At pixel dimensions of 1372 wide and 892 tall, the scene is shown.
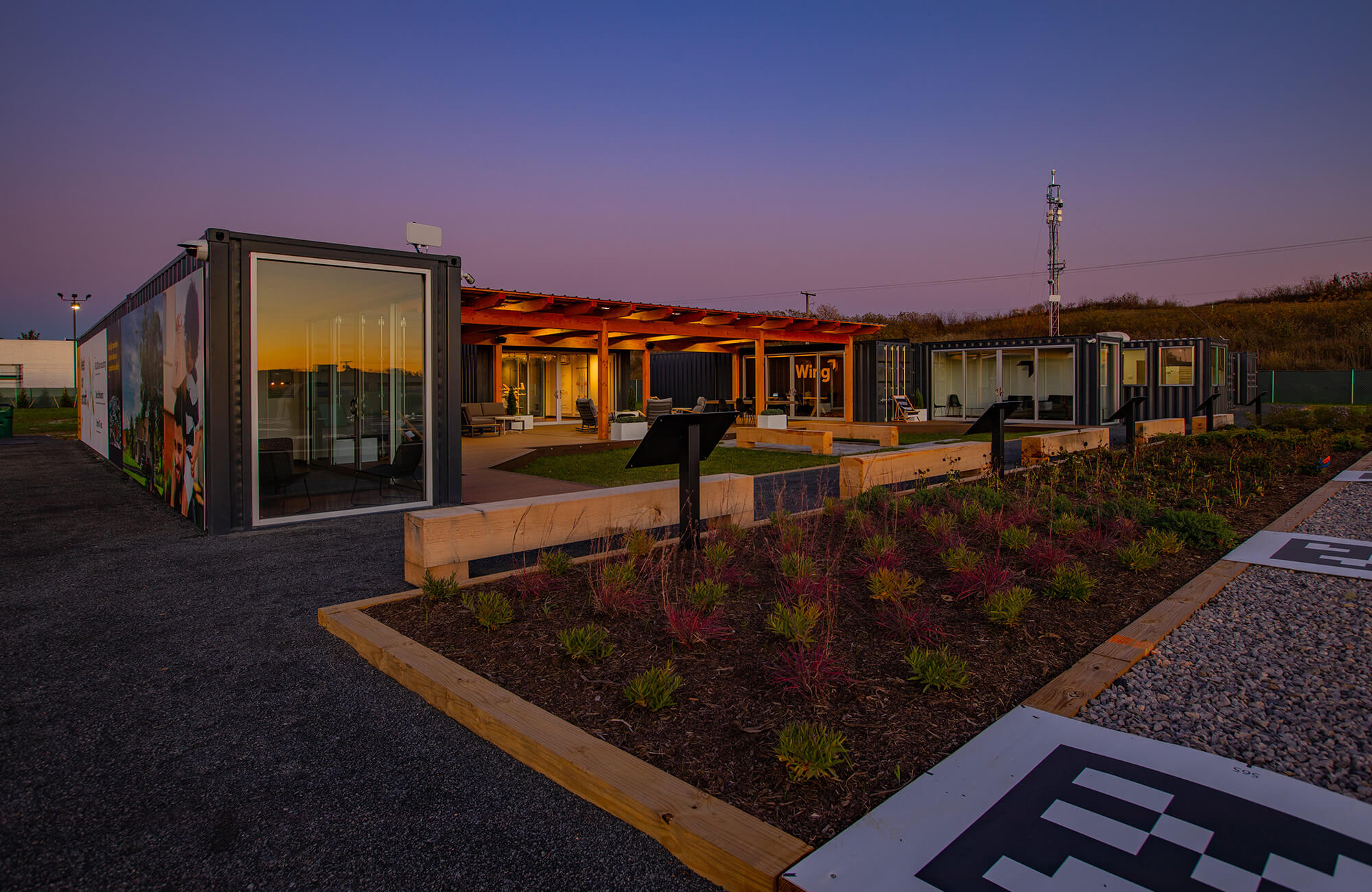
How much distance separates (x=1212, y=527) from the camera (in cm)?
515

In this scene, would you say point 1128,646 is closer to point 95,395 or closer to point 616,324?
point 616,324

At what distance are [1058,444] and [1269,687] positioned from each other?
26.6 ft

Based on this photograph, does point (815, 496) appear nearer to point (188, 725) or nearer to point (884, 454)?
point (884, 454)

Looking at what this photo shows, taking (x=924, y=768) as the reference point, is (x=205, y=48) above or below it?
above

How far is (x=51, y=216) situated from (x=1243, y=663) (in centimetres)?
2908

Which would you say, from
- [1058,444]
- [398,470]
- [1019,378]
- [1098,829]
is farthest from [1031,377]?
[1098,829]

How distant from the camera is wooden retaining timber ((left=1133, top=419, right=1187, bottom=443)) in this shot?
1217cm

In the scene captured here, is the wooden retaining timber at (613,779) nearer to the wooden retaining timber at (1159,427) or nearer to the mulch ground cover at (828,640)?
the mulch ground cover at (828,640)

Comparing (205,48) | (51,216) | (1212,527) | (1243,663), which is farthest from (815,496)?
(51,216)

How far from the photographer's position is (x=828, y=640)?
115 inches

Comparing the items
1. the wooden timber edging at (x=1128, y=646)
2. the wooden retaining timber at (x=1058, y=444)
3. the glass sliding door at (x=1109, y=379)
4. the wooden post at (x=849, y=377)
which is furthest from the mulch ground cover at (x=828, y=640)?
the glass sliding door at (x=1109, y=379)

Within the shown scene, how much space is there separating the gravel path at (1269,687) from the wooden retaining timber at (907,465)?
349 centimetres

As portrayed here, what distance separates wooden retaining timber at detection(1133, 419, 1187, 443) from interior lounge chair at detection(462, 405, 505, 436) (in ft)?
47.1

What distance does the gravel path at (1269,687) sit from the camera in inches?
93.3
